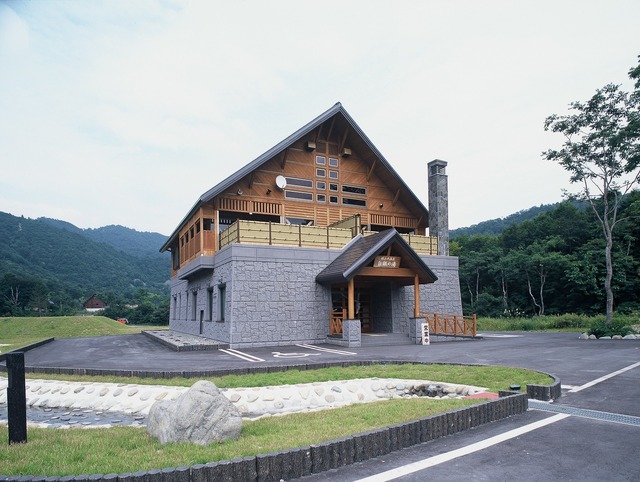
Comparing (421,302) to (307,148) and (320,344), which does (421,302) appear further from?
(307,148)

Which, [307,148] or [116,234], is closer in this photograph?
[307,148]

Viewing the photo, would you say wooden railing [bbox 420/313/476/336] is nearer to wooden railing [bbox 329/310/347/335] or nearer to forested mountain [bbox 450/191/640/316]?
wooden railing [bbox 329/310/347/335]

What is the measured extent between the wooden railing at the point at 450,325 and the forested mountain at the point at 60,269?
54452 mm

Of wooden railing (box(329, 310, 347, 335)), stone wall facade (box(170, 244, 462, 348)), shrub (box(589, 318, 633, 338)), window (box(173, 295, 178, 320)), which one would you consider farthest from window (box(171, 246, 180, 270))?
shrub (box(589, 318, 633, 338))

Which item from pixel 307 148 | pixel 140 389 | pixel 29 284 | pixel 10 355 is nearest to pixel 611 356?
pixel 140 389

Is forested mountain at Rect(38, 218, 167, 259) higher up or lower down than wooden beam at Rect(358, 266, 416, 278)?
higher up

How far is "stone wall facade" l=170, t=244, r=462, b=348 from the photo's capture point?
1903cm

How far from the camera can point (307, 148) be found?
24.4 metres

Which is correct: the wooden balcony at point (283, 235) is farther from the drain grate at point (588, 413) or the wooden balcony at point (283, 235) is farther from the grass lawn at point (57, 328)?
the grass lawn at point (57, 328)

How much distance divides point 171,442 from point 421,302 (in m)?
18.3

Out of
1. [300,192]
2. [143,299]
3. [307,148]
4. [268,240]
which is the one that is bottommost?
[143,299]

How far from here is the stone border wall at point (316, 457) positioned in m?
4.44

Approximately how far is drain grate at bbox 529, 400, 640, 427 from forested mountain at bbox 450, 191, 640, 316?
3017 cm

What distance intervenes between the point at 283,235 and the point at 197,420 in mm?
14540
